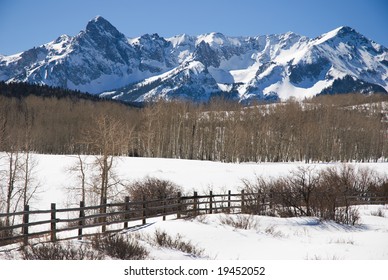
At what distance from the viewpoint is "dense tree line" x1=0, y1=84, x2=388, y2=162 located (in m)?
79.6

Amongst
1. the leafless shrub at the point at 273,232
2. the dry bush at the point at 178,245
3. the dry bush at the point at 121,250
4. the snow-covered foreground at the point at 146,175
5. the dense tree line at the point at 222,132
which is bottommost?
the leafless shrub at the point at 273,232

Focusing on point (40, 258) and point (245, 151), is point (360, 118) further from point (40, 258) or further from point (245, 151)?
point (40, 258)

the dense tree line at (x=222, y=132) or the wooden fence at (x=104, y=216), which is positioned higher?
the dense tree line at (x=222, y=132)

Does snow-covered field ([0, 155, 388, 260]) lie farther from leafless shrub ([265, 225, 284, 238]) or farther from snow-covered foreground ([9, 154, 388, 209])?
snow-covered foreground ([9, 154, 388, 209])

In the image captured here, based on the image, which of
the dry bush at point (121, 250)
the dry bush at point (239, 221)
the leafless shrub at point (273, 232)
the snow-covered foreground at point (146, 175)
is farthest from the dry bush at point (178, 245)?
the snow-covered foreground at point (146, 175)

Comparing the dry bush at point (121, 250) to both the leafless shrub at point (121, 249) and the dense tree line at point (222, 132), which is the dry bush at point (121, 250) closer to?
the leafless shrub at point (121, 249)

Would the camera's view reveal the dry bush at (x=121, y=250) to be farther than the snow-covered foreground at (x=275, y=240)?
No

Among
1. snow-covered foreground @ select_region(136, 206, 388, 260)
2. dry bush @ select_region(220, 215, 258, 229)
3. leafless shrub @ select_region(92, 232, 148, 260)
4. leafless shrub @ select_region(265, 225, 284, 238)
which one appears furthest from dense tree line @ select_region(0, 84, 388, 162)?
leafless shrub @ select_region(92, 232, 148, 260)

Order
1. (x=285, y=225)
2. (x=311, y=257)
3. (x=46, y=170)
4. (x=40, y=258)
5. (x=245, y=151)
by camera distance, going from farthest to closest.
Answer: (x=245, y=151)
(x=46, y=170)
(x=285, y=225)
(x=311, y=257)
(x=40, y=258)

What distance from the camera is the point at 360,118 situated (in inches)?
4237

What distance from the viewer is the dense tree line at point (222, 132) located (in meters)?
79.6

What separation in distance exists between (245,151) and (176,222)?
211 ft

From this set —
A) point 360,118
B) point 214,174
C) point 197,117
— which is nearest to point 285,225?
point 214,174

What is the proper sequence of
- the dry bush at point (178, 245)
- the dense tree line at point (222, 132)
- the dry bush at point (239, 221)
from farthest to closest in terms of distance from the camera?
1. the dense tree line at point (222, 132)
2. the dry bush at point (239, 221)
3. the dry bush at point (178, 245)
